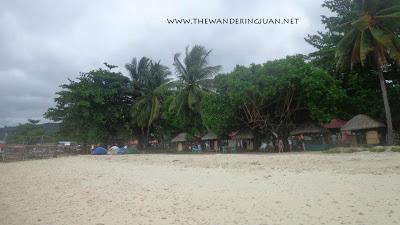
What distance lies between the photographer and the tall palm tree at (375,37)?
2322 cm

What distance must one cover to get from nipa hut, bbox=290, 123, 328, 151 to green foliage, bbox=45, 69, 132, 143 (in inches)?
865

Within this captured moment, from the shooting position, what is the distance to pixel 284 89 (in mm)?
29000

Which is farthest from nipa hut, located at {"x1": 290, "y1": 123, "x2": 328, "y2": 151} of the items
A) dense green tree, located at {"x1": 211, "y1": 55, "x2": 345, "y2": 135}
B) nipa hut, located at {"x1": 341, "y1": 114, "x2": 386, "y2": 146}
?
nipa hut, located at {"x1": 341, "y1": 114, "x2": 386, "y2": 146}

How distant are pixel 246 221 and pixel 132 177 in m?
7.74

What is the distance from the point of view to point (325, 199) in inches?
325

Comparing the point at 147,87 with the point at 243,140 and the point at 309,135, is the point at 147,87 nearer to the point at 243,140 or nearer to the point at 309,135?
the point at 243,140

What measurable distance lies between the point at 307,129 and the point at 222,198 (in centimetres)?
2347

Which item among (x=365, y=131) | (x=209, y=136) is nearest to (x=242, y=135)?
(x=209, y=136)

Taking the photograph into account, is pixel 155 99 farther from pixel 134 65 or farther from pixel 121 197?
pixel 121 197

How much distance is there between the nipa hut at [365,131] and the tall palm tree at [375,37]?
5.29 feet

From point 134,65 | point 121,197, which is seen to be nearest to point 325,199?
point 121,197

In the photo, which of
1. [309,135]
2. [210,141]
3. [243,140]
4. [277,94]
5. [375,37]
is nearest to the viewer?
[375,37]

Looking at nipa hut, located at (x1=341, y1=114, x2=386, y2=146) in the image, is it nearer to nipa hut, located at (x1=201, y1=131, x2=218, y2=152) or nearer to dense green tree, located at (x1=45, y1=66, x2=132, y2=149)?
nipa hut, located at (x1=201, y1=131, x2=218, y2=152)

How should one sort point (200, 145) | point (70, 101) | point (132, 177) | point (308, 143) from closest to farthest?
1. point (132, 177)
2. point (308, 143)
3. point (200, 145)
4. point (70, 101)
